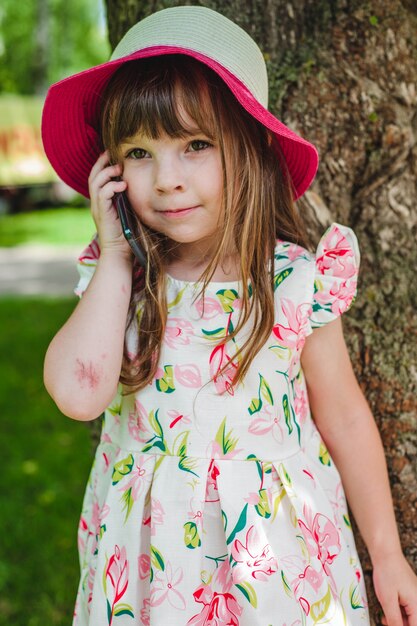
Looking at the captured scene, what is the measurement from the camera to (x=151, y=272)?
195cm

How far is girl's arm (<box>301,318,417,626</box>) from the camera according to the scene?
1.98 meters

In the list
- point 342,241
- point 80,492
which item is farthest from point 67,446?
point 342,241

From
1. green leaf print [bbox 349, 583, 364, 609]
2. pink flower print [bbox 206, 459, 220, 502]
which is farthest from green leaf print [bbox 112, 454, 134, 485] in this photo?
green leaf print [bbox 349, 583, 364, 609]

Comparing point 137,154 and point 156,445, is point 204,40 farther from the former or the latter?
point 156,445

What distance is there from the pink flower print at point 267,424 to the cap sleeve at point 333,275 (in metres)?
0.24

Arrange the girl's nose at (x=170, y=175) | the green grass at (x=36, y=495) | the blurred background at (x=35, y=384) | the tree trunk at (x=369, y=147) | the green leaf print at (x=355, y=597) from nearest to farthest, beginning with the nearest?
the girl's nose at (x=170, y=175), the green leaf print at (x=355, y=597), the tree trunk at (x=369, y=147), the green grass at (x=36, y=495), the blurred background at (x=35, y=384)

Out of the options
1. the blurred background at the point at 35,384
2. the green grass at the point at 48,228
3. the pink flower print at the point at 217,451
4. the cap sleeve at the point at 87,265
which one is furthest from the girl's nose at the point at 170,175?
the green grass at the point at 48,228

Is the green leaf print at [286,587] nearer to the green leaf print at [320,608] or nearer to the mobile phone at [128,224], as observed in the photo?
the green leaf print at [320,608]

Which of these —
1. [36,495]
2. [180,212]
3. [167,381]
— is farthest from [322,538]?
[36,495]

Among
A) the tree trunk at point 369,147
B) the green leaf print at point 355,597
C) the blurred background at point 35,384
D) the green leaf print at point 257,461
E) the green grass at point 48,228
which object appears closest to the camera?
the green leaf print at point 257,461

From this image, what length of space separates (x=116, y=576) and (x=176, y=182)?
0.97 meters

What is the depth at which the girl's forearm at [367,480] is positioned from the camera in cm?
201

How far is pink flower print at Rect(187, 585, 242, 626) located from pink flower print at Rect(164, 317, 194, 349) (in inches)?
23.0

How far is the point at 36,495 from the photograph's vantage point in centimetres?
402
